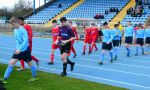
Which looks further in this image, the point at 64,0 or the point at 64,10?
the point at 64,0

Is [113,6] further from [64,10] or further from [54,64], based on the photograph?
[54,64]

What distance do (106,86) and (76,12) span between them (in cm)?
3511

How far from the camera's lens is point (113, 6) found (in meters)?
43.5

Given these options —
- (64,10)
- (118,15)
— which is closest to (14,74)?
(118,15)

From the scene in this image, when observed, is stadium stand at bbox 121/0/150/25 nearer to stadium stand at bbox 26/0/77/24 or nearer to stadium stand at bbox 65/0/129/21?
stadium stand at bbox 65/0/129/21

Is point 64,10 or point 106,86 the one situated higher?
point 64,10

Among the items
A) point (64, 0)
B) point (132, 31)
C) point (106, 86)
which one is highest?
point (64, 0)

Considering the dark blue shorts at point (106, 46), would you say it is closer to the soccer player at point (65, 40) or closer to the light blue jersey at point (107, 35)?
the light blue jersey at point (107, 35)

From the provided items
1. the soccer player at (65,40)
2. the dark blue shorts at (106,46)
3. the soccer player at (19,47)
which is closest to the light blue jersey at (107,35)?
the dark blue shorts at (106,46)

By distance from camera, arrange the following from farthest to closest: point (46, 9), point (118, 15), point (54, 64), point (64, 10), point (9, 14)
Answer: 1. point (9, 14)
2. point (46, 9)
3. point (64, 10)
4. point (118, 15)
5. point (54, 64)

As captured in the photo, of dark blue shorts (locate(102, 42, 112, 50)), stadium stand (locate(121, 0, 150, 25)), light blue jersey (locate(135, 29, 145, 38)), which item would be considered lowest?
dark blue shorts (locate(102, 42, 112, 50))

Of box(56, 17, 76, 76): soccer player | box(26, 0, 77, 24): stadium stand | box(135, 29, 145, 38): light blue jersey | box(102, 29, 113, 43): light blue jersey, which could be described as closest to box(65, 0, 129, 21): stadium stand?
box(26, 0, 77, 24): stadium stand

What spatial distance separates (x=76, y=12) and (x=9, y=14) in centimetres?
3460

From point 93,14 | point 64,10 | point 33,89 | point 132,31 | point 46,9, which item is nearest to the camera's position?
point 33,89
